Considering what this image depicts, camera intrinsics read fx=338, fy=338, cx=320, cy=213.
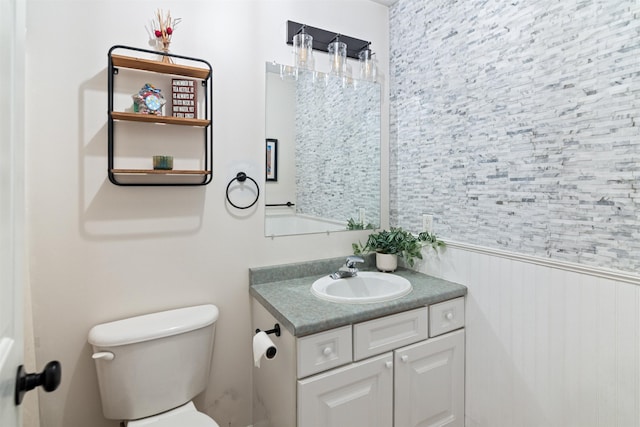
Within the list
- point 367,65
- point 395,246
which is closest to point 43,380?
point 395,246

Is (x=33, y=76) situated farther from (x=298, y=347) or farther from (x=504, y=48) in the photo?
(x=504, y=48)

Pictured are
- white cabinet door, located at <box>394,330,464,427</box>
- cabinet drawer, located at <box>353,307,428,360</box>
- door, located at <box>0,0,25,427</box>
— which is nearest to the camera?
door, located at <box>0,0,25,427</box>

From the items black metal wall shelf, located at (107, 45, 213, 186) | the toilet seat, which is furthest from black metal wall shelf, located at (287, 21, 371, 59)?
the toilet seat

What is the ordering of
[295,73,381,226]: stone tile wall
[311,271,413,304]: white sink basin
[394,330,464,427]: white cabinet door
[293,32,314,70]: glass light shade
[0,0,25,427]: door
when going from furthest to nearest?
1. [295,73,381,226]: stone tile wall
2. [293,32,314,70]: glass light shade
3. [311,271,413,304]: white sink basin
4. [394,330,464,427]: white cabinet door
5. [0,0,25,427]: door

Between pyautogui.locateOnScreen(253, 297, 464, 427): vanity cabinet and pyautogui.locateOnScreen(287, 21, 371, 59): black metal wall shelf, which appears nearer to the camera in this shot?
pyautogui.locateOnScreen(253, 297, 464, 427): vanity cabinet

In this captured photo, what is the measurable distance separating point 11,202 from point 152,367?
3.21ft

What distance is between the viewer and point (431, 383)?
1645mm

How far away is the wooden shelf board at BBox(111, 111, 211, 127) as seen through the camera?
1396 mm

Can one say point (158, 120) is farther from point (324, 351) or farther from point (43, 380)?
point (324, 351)

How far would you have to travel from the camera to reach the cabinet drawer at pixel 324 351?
1304 millimetres

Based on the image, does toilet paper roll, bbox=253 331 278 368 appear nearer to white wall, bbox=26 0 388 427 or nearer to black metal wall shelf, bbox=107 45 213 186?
white wall, bbox=26 0 388 427

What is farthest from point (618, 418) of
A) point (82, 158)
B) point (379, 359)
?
point (82, 158)

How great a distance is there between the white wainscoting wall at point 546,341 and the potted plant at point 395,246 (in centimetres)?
16

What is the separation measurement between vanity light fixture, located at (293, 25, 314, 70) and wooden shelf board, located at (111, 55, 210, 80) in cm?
53
